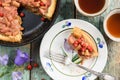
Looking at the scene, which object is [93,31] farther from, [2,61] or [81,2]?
[2,61]

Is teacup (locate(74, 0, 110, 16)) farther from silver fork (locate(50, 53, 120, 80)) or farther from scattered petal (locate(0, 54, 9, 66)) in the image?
scattered petal (locate(0, 54, 9, 66))

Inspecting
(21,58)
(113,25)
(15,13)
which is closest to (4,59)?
(21,58)

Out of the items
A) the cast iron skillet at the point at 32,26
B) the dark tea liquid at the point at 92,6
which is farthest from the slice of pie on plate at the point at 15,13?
the dark tea liquid at the point at 92,6

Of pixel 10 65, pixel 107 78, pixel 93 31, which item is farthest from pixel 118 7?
pixel 10 65

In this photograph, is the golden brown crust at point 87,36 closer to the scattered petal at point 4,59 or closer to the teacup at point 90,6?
the teacup at point 90,6

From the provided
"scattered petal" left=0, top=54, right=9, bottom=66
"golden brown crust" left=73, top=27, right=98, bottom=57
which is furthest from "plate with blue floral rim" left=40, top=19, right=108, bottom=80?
"scattered petal" left=0, top=54, right=9, bottom=66
